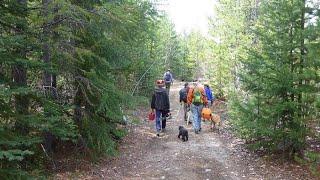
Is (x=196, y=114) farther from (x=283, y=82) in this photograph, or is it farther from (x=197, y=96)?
(x=283, y=82)

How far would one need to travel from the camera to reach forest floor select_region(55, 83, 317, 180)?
10586 mm

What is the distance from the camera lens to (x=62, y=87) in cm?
1152

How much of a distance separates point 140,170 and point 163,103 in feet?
16.2

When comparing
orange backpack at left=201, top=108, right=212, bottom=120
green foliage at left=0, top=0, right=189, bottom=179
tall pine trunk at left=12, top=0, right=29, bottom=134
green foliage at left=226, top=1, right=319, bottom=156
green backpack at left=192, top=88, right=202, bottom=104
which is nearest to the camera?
green foliage at left=0, top=0, right=189, bottom=179

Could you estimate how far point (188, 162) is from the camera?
11.8m

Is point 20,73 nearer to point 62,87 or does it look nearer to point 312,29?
point 62,87

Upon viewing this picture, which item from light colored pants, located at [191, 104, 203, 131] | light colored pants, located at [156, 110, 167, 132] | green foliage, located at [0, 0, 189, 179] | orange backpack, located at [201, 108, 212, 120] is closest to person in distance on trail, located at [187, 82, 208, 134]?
light colored pants, located at [191, 104, 203, 131]

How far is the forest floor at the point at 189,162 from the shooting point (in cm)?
1059

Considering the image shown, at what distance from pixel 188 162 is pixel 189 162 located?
30mm

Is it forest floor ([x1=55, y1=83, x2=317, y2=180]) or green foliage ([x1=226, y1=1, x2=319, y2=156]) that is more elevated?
green foliage ([x1=226, y1=1, x2=319, y2=156])

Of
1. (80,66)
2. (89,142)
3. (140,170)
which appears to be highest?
(80,66)

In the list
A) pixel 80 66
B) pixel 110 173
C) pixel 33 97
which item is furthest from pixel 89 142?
pixel 33 97

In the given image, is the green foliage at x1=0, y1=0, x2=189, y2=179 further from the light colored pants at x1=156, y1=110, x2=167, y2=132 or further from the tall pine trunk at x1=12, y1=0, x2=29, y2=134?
the light colored pants at x1=156, y1=110, x2=167, y2=132

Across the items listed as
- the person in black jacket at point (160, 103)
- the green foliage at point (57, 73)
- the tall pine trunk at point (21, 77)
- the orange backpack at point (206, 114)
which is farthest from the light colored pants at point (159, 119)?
the tall pine trunk at point (21, 77)
